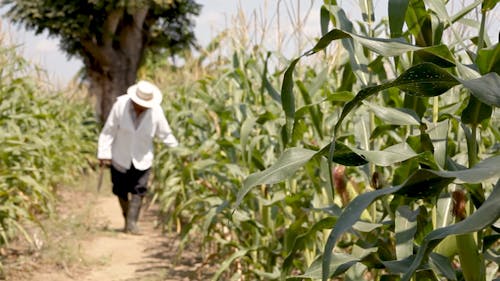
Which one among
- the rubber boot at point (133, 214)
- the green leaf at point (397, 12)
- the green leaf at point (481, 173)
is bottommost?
the rubber boot at point (133, 214)

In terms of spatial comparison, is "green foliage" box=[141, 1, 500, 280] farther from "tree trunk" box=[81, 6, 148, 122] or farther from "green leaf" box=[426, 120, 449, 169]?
"tree trunk" box=[81, 6, 148, 122]

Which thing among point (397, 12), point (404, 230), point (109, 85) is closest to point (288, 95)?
point (397, 12)

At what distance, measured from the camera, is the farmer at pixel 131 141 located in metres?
6.05

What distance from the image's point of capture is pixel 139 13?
715 inches

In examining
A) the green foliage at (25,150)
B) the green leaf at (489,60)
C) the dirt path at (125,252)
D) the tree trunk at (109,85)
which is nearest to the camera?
the green leaf at (489,60)

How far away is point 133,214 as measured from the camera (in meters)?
6.31

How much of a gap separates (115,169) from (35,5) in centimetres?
1284

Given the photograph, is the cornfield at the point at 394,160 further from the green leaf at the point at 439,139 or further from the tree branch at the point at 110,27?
the tree branch at the point at 110,27

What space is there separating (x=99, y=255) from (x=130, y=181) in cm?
120

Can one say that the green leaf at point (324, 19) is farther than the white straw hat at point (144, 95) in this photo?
No

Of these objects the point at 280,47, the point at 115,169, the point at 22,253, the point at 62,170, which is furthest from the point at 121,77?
the point at 280,47

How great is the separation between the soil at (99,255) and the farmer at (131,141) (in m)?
0.43

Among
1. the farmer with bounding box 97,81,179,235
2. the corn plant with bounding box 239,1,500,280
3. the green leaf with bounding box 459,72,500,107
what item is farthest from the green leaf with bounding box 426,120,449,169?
the farmer with bounding box 97,81,179,235

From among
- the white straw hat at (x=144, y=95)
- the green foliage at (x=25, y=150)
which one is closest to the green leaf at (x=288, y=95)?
the green foliage at (x=25, y=150)
